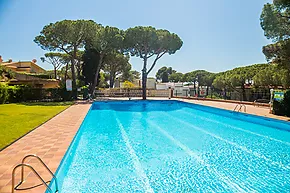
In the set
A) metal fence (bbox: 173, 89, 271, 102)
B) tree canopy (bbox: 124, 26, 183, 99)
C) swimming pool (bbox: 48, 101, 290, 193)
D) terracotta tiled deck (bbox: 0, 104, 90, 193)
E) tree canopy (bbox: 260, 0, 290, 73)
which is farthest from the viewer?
tree canopy (bbox: 124, 26, 183, 99)

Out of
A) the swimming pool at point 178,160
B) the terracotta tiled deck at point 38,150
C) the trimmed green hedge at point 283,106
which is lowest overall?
the swimming pool at point 178,160

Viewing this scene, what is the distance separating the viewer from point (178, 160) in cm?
488

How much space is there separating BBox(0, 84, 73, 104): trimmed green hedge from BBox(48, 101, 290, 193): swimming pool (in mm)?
9630

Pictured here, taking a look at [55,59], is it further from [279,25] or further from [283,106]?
[283,106]

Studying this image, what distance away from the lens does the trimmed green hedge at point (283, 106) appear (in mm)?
9195

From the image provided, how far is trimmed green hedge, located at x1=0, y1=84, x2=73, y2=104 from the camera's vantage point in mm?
14359

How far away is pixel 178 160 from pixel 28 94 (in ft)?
50.6

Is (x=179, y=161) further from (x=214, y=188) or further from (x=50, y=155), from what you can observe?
(x=50, y=155)

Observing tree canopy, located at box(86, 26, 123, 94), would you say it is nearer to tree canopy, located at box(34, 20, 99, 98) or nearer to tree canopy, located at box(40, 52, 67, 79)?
tree canopy, located at box(34, 20, 99, 98)

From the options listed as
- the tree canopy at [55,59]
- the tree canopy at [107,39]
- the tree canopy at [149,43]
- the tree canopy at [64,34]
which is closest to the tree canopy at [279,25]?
the tree canopy at [149,43]

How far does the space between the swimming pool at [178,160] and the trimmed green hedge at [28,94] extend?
9.63 metres

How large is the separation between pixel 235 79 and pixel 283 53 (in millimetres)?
12687

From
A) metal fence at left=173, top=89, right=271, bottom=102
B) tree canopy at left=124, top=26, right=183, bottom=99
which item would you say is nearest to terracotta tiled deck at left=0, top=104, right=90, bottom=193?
metal fence at left=173, top=89, right=271, bottom=102

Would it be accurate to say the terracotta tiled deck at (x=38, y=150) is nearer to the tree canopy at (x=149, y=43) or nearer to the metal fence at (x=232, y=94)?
the metal fence at (x=232, y=94)
